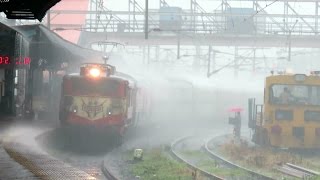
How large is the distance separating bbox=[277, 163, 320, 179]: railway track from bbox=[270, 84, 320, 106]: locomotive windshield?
11.4 ft

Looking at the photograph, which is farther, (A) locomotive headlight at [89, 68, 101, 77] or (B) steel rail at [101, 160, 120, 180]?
(A) locomotive headlight at [89, 68, 101, 77]

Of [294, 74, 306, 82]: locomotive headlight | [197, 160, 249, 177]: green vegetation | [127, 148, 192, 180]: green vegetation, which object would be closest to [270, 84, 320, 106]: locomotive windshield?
[294, 74, 306, 82]: locomotive headlight

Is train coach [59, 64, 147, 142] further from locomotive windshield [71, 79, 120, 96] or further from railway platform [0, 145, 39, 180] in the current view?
railway platform [0, 145, 39, 180]

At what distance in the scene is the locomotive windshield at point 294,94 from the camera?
18.7 metres

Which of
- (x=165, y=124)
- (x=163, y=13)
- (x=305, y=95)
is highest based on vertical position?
(x=163, y=13)

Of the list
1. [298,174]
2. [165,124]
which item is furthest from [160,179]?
[165,124]

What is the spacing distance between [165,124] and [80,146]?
609 inches

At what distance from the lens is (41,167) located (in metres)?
9.98

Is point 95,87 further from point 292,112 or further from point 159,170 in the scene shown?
point 292,112

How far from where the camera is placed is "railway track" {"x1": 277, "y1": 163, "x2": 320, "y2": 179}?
13.7 meters

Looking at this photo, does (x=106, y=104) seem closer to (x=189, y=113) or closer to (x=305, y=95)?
(x=305, y=95)

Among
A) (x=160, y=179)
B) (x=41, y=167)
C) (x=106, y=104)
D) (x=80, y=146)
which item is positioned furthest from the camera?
(x=80, y=146)

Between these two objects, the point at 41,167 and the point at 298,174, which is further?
the point at 298,174

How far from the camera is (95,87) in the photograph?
18.2m
